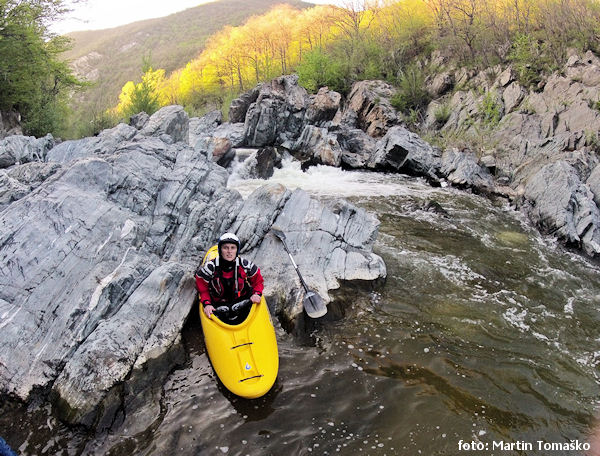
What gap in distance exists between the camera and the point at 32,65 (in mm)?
15352

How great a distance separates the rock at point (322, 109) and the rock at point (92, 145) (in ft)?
38.7

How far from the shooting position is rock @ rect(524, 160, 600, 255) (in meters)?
7.84

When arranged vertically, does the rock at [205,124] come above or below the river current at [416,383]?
below

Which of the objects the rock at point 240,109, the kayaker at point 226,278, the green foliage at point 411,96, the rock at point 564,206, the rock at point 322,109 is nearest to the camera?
the kayaker at point 226,278

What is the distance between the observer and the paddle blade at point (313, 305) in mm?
5168

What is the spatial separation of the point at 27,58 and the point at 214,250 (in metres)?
15.2

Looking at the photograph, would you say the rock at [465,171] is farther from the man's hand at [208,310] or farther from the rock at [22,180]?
the rock at [22,180]

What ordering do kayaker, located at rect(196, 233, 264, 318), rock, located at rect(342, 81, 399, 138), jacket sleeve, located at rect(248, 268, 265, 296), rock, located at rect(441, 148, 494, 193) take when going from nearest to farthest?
kayaker, located at rect(196, 233, 264, 318) < jacket sleeve, located at rect(248, 268, 265, 296) < rock, located at rect(441, 148, 494, 193) < rock, located at rect(342, 81, 399, 138)

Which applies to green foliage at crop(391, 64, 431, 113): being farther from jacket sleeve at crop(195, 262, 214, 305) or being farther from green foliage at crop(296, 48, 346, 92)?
jacket sleeve at crop(195, 262, 214, 305)

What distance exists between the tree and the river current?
15.4m

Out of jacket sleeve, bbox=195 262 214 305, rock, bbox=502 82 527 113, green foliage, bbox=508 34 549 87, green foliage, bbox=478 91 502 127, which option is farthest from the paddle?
green foliage, bbox=508 34 549 87

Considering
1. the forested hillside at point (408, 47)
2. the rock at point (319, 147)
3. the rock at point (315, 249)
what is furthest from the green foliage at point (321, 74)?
the rock at point (315, 249)

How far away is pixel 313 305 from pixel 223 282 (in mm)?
1299

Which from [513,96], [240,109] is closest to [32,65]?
[240,109]
